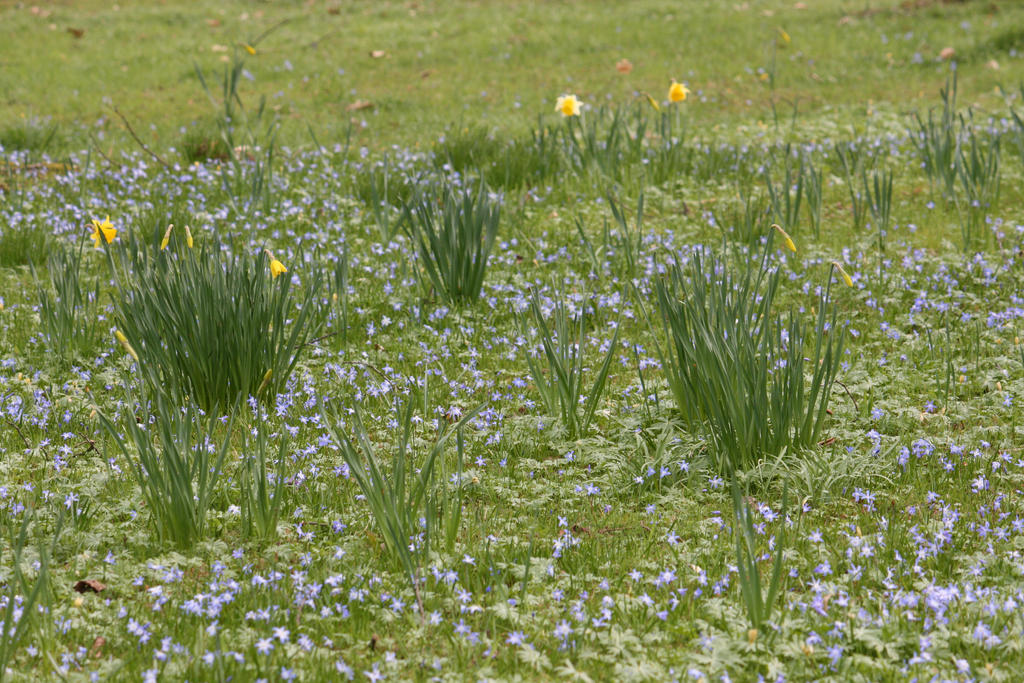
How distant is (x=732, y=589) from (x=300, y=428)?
1807 mm

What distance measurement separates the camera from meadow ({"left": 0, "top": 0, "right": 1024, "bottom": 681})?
2.52 metres

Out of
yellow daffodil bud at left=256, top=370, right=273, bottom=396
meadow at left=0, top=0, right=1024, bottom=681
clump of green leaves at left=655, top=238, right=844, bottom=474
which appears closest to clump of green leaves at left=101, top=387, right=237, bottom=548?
meadow at left=0, top=0, right=1024, bottom=681

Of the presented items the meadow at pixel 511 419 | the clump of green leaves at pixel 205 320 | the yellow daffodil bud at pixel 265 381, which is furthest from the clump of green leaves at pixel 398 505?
the clump of green leaves at pixel 205 320

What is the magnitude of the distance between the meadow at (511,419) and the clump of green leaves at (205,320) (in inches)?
0.6

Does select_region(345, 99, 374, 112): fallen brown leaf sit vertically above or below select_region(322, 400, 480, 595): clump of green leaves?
above

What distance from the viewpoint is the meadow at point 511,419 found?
8.27 feet

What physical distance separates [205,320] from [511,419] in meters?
1.23

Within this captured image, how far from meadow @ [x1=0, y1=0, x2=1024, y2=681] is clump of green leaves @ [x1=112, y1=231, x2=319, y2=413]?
0.02 m

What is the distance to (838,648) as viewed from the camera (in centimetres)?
238

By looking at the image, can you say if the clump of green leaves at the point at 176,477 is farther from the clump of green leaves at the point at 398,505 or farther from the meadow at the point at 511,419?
the clump of green leaves at the point at 398,505

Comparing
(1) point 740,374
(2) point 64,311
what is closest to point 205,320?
(2) point 64,311

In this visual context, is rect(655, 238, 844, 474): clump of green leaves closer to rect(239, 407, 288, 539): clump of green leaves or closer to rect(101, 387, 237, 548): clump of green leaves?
rect(239, 407, 288, 539): clump of green leaves

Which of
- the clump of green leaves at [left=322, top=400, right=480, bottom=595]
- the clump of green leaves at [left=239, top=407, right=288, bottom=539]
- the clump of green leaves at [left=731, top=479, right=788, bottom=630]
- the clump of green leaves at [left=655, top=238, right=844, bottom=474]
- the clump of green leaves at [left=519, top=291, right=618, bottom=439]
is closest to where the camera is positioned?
the clump of green leaves at [left=731, top=479, right=788, bottom=630]

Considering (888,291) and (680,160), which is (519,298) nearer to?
(888,291)
